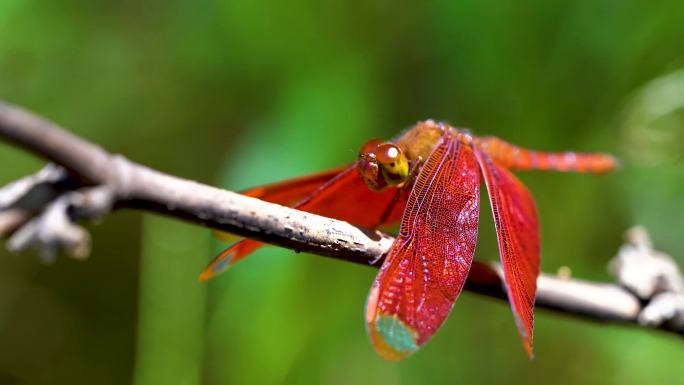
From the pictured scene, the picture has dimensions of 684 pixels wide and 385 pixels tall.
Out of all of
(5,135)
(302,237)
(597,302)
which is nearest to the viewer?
(5,135)

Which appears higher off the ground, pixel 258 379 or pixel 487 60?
pixel 487 60

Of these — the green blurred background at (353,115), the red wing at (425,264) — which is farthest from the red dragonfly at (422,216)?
the green blurred background at (353,115)

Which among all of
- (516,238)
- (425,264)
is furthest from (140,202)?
(516,238)

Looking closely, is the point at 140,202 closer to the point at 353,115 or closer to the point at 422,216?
the point at 422,216

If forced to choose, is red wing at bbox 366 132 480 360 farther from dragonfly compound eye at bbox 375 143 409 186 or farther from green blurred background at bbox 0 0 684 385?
green blurred background at bbox 0 0 684 385

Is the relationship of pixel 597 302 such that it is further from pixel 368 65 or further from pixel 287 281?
pixel 368 65

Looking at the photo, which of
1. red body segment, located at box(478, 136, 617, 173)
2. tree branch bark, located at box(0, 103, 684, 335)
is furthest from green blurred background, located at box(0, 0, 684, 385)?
tree branch bark, located at box(0, 103, 684, 335)

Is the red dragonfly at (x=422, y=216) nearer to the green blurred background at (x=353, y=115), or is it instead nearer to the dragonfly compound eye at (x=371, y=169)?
A: the dragonfly compound eye at (x=371, y=169)

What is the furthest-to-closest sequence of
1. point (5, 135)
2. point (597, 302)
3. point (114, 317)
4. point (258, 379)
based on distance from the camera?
1. point (114, 317)
2. point (258, 379)
3. point (597, 302)
4. point (5, 135)

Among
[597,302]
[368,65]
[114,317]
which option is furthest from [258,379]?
[368,65]
